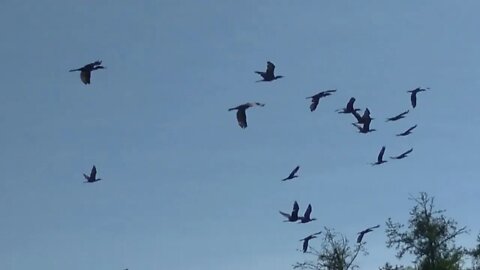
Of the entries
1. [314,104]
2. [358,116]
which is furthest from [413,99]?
[314,104]

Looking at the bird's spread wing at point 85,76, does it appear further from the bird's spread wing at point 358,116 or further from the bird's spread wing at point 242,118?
the bird's spread wing at point 358,116

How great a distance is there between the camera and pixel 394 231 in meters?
65.7

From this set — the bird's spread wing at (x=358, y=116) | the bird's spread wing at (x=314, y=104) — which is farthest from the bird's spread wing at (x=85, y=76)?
the bird's spread wing at (x=358, y=116)

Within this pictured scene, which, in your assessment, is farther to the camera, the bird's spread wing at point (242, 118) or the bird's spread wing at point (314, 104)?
the bird's spread wing at point (314, 104)

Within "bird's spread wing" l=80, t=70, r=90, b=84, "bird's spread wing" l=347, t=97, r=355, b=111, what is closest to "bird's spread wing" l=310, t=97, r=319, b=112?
"bird's spread wing" l=347, t=97, r=355, b=111

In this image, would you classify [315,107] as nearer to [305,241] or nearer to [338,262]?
[305,241]

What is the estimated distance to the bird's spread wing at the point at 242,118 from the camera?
37884mm

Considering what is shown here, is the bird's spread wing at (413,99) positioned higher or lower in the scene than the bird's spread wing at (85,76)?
higher

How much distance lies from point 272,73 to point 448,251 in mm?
26568

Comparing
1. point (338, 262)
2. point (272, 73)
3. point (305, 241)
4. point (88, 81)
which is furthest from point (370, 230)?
point (88, 81)

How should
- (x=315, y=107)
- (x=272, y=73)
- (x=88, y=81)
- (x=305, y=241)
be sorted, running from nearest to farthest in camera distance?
(x=88, y=81) → (x=272, y=73) → (x=315, y=107) → (x=305, y=241)

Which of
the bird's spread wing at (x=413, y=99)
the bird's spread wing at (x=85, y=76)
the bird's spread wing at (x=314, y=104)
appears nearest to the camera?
the bird's spread wing at (x=85, y=76)

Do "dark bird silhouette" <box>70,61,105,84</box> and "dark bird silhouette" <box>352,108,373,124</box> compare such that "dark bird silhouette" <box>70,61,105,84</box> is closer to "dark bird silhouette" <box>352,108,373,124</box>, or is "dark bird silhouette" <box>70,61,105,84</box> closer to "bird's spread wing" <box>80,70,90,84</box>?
"bird's spread wing" <box>80,70,90,84</box>

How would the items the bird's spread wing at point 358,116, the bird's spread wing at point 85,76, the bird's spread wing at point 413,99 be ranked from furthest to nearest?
the bird's spread wing at point 413,99, the bird's spread wing at point 358,116, the bird's spread wing at point 85,76
